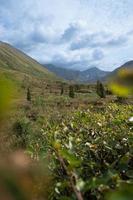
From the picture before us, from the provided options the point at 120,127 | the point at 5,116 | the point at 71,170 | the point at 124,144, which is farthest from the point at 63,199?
the point at 120,127

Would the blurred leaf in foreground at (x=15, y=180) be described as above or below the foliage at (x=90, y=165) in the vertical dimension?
above

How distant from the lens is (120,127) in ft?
12.8

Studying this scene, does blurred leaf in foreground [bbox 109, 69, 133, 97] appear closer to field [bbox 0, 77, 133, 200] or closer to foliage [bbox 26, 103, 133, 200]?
field [bbox 0, 77, 133, 200]

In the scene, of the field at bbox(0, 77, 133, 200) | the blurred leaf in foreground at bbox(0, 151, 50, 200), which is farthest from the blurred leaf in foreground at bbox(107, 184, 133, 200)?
the blurred leaf in foreground at bbox(0, 151, 50, 200)

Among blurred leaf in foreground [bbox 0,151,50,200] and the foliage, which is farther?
the foliage

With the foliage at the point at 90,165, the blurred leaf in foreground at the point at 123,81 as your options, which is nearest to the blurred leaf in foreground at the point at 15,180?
the blurred leaf in foreground at the point at 123,81

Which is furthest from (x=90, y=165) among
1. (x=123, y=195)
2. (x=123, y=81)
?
(x=123, y=195)

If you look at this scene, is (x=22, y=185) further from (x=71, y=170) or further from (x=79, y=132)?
(x=79, y=132)

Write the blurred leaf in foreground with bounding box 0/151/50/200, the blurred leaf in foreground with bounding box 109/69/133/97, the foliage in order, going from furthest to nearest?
the foliage < the blurred leaf in foreground with bounding box 109/69/133/97 < the blurred leaf in foreground with bounding box 0/151/50/200

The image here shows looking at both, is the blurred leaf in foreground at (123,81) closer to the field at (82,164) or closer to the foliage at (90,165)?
the field at (82,164)

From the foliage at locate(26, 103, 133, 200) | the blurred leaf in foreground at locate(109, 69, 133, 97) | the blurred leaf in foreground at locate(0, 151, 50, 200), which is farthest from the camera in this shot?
the foliage at locate(26, 103, 133, 200)

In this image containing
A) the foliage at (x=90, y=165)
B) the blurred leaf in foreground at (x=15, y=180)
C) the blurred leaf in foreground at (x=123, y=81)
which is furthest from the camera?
the foliage at (x=90, y=165)

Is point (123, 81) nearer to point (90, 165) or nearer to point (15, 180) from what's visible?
point (15, 180)

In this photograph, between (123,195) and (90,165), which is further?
(90,165)
